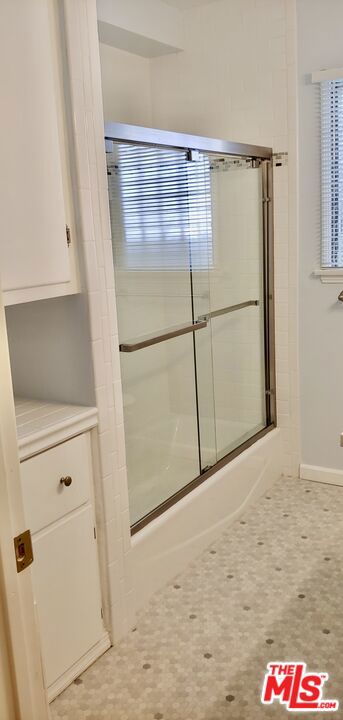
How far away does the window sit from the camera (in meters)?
2.42

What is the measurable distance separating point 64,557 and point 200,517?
896 millimetres

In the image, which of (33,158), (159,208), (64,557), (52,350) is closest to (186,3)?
(159,208)

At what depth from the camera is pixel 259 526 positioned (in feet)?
9.65

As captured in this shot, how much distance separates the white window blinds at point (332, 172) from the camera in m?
2.97

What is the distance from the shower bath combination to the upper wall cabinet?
350mm

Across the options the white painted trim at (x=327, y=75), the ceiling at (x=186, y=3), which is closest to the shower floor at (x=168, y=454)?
the white painted trim at (x=327, y=75)

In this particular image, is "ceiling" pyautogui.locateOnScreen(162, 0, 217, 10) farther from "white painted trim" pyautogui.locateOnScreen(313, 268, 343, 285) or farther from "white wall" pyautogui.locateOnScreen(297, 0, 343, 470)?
"white painted trim" pyautogui.locateOnScreen(313, 268, 343, 285)

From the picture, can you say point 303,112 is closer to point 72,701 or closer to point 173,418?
point 173,418

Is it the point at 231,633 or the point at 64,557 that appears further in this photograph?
the point at 231,633

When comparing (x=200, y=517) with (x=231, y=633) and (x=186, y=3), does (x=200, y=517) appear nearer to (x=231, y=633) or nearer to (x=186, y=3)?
(x=231, y=633)

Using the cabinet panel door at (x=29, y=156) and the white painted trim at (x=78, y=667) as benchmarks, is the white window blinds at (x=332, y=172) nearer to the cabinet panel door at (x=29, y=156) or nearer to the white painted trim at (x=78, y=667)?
the cabinet panel door at (x=29, y=156)

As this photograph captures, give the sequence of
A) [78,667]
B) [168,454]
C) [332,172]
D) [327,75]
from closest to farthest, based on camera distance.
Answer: [78,667], [168,454], [327,75], [332,172]

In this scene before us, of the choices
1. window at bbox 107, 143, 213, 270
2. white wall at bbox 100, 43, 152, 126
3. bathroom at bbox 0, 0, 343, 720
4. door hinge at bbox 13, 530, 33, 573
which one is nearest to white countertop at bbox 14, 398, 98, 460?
bathroom at bbox 0, 0, 343, 720

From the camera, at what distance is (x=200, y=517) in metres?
A: 2.72
